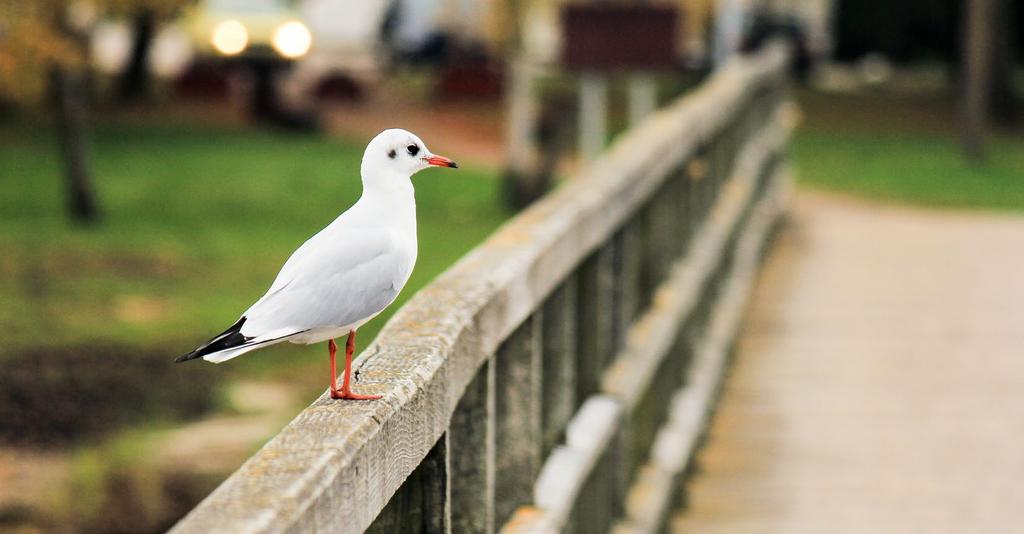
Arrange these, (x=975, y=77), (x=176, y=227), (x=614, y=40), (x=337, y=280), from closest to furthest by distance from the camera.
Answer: (x=337, y=280) < (x=614, y=40) < (x=176, y=227) < (x=975, y=77)

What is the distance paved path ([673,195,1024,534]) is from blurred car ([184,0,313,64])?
52.9 ft

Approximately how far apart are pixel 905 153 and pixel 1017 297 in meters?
15.3

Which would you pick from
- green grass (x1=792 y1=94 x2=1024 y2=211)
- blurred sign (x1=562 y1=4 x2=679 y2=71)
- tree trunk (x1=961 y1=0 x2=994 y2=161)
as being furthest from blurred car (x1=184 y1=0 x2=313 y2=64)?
blurred sign (x1=562 y1=4 x2=679 y2=71)

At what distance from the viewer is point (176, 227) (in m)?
18.7

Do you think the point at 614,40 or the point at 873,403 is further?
the point at 614,40

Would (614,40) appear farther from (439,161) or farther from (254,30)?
(439,161)

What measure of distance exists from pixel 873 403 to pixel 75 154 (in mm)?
12600

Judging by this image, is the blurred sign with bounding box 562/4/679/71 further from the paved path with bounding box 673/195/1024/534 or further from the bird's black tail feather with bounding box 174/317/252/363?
the bird's black tail feather with bounding box 174/317/252/363

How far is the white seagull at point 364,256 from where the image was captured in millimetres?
2811

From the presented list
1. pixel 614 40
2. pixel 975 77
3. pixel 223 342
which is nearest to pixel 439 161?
pixel 223 342

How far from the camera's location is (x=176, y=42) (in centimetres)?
4684

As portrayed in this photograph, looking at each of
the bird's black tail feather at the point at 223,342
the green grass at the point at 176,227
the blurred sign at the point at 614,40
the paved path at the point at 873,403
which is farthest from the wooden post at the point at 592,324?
the blurred sign at the point at 614,40

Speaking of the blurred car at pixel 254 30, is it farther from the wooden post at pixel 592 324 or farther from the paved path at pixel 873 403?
the wooden post at pixel 592 324

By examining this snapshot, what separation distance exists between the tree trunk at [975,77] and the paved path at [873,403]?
11.9 meters
